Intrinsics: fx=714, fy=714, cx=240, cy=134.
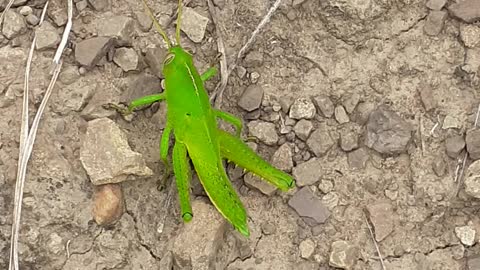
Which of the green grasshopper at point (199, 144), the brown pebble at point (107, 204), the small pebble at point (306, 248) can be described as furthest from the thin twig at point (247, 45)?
the small pebble at point (306, 248)

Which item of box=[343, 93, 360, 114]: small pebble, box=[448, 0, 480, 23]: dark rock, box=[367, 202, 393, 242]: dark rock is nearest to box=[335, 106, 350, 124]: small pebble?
box=[343, 93, 360, 114]: small pebble

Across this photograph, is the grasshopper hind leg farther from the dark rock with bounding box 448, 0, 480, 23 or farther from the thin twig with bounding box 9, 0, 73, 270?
the dark rock with bounding box 448, 0, 480, 23


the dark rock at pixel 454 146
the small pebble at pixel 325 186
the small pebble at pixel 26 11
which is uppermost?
the small pebble at pixel 26 11

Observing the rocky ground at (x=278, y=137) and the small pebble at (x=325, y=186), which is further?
the small pebble at (x=325, y=186)

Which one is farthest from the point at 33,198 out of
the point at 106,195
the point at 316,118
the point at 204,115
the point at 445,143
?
the point at 445,143

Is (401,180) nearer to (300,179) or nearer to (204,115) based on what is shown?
(300,179)

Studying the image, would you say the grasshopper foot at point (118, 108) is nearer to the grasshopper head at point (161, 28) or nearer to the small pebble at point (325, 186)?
the grasshopper head at point (161, 28)

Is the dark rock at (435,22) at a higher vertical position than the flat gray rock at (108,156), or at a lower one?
higher

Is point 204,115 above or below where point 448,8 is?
below
